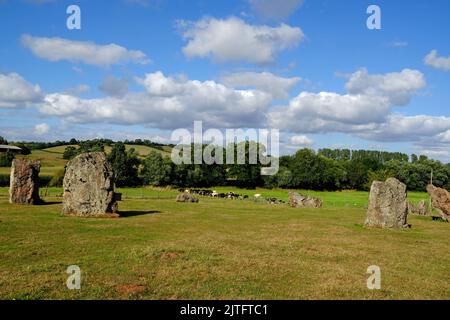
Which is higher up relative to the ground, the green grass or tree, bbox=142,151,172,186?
tree, bbox=142,151,172,186

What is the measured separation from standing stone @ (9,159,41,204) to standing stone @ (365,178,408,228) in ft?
86.6

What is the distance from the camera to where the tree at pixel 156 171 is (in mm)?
87688

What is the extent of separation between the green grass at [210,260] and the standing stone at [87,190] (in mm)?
2213

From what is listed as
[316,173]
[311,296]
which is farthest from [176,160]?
[311,296]

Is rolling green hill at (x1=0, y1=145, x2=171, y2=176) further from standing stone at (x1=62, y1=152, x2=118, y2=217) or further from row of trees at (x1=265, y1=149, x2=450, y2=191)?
standing stone at (x1=62, y1=152, x2=118, y2=217)

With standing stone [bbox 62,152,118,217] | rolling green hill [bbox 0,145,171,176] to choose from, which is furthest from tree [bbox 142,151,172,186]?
standing stone [bbox 62,152,118,217]

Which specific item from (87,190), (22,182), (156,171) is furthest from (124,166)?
(87,190)

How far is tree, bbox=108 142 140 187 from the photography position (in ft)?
278

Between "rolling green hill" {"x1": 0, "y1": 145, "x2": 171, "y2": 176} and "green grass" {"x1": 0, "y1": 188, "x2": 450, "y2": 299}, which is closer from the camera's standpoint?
"green grass" {"x1": 0, "y1": 188, "x2": 450, "y2": 299}

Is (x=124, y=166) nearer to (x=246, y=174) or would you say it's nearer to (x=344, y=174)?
(x=246, y=174)

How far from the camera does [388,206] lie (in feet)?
88.1

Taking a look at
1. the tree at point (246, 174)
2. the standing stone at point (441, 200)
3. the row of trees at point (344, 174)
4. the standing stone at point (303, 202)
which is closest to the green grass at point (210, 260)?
the standing stone at point (441, 200)

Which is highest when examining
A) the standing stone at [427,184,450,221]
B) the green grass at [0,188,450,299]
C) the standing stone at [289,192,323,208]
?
the standing stone at [427,184,450,221]
